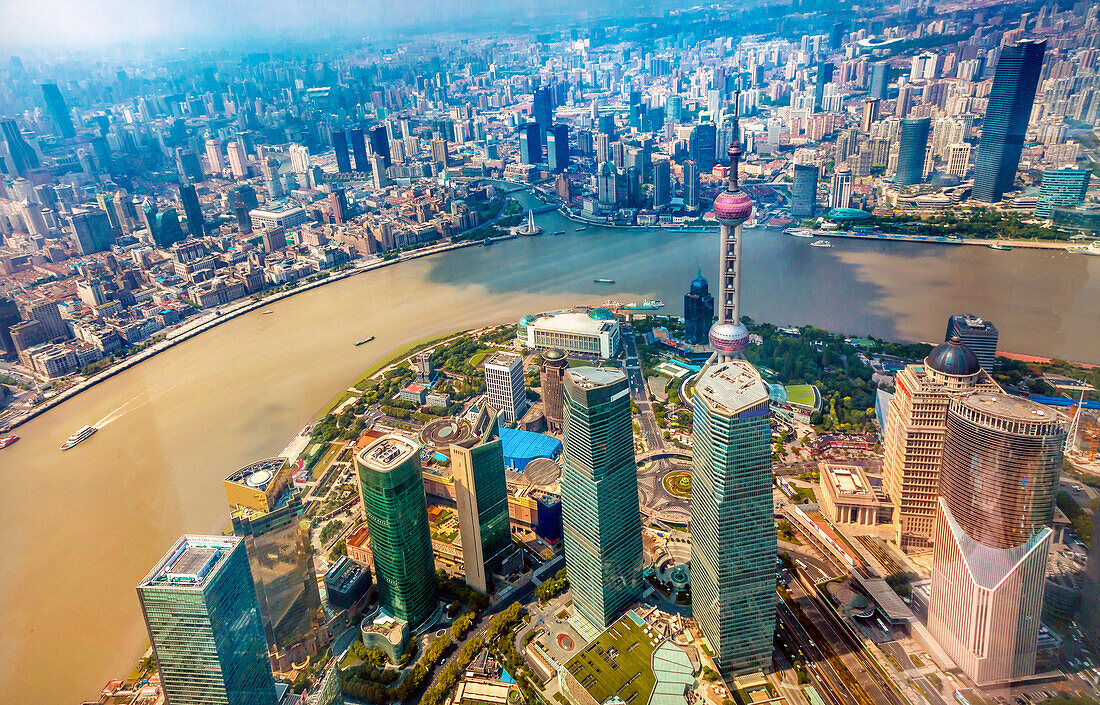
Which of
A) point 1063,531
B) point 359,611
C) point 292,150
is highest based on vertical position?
point 292,150

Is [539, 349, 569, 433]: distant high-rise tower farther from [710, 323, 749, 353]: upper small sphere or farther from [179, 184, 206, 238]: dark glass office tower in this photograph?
[179, 184, 206, 238]: dark glass office tower

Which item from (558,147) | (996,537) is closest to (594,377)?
(996,537)

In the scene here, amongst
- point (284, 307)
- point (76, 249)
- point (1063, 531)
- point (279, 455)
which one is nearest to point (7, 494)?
point (279, 455)

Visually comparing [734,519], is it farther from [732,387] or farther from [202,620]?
[202,620]

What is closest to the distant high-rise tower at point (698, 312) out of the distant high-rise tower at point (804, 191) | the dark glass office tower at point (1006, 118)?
the distant high-rise tower at point (804, 191)

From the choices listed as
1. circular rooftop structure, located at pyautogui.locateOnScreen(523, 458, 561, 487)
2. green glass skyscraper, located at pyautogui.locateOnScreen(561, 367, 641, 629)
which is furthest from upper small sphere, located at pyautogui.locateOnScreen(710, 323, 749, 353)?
green glass skyscraper, located at pyautogui.locateOnScreen(561, 367, 641, 629)

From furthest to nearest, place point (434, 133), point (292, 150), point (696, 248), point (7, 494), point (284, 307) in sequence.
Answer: point (434, 133)
point (292, 150)
point (696, 248)
point (284, 307)
point (7, 494)

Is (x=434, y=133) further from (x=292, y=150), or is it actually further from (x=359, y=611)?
(x=359, y=611)
